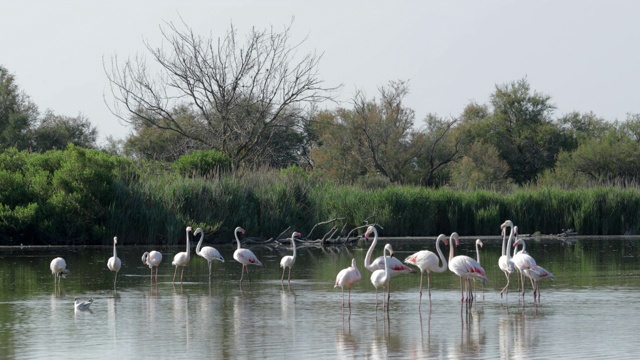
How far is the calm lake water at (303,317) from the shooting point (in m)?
11.6

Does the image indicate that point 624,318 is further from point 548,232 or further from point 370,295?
point 548,232

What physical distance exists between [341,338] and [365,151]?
3989 cm

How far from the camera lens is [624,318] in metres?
13.7

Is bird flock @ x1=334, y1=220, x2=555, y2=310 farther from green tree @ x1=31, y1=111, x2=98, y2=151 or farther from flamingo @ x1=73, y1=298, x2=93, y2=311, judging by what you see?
green tree @ x1=31, y1=111, x2=98, y2=151

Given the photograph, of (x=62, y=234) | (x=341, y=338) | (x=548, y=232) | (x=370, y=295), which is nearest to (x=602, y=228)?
(x=548, y=232)

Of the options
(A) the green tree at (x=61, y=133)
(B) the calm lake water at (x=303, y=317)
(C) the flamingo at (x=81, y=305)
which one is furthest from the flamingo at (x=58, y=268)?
(A) the green tree at (x=61, y=133)

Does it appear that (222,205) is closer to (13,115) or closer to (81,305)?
(81,305)

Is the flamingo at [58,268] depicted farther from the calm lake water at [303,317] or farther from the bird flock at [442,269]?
the bird flock at [442,269]

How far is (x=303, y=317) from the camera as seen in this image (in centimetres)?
1416

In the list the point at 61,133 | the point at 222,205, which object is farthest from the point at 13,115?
the point at 222,205

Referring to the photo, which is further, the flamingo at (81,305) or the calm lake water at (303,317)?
the flamingo at (81,305)

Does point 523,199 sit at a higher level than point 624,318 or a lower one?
higher

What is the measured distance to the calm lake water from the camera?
11586 mm

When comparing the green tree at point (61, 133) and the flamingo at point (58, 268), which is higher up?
the green tree at point (61, 133)
